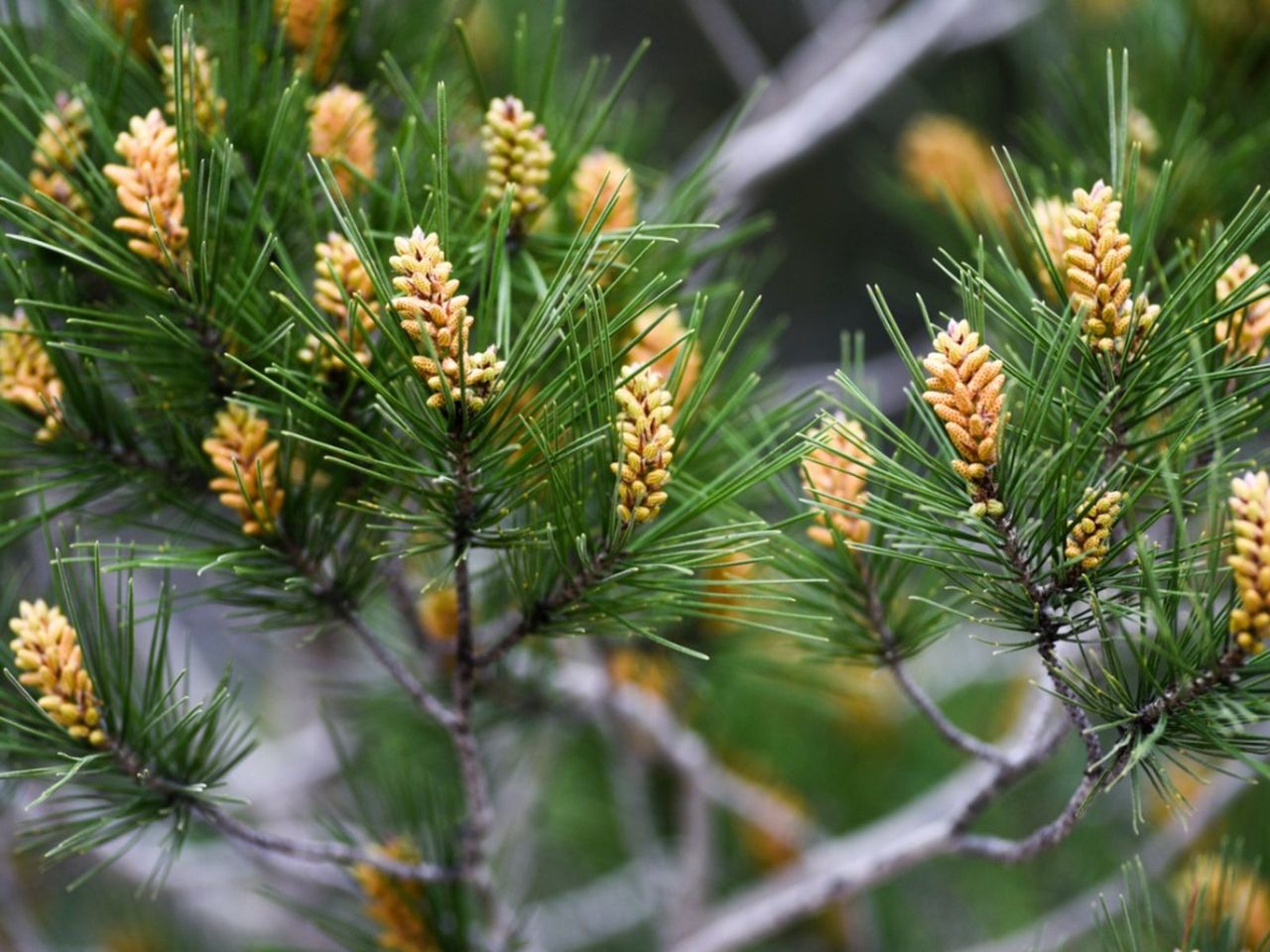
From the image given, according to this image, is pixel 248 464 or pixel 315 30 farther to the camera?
pixel 315 30

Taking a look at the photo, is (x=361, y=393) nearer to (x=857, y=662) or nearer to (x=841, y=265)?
(x=857, y=662)

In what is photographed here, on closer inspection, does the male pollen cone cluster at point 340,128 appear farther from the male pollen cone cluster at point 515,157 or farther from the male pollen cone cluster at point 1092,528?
the male pollen cone cluster at point 1092,528

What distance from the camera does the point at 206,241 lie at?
446mm

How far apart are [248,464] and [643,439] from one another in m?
0.19

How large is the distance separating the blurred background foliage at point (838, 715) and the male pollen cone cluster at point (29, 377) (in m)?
0.13

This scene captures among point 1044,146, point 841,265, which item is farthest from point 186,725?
point 841,265

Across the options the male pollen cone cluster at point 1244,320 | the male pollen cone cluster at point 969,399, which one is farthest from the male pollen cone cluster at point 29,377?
the male pollen cone cluster at point 1244,320

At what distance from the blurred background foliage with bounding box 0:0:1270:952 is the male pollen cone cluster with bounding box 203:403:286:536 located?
73 mm

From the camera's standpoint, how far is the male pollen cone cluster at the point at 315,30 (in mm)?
606

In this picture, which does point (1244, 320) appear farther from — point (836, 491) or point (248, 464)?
point (248, 464)

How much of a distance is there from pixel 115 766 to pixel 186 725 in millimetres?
35

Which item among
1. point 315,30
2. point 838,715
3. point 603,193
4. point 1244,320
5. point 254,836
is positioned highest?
point 315,30

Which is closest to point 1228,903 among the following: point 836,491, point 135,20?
point 836,491

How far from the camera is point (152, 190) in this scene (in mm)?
447
